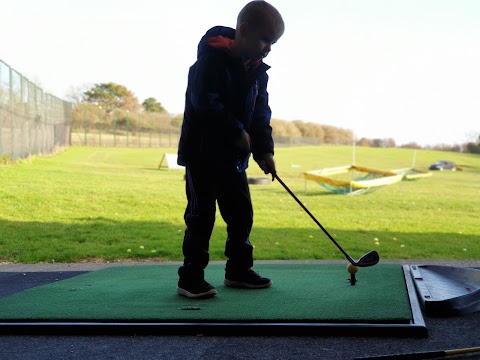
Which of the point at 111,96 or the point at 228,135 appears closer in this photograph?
the point at 228,135

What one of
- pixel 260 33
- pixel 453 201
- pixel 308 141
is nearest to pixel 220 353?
pixel 260 33

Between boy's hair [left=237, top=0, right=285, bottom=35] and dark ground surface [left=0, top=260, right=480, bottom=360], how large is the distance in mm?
1754

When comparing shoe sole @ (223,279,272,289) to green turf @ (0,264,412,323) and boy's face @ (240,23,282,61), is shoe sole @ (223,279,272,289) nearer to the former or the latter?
green turf @ (0,264,412,323)

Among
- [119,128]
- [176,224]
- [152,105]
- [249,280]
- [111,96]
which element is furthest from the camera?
[152,105]

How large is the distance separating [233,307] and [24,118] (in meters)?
20.3

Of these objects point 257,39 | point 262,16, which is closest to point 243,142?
point 257,39

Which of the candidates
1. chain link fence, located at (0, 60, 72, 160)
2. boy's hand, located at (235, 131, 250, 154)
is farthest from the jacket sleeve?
chain link fence, located at (0, 60, 72, 160)

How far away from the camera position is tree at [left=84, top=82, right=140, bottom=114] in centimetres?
7994

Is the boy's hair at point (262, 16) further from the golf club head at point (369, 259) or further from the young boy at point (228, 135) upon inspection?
the golf club head at point (369, 259)

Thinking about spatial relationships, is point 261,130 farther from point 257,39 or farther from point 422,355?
point 422,355

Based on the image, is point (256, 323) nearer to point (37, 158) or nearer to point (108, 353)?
point (108, 353)

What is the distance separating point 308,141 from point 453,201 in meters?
56.0

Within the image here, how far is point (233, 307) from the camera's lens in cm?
342

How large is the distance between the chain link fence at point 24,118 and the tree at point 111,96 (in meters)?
46.2
